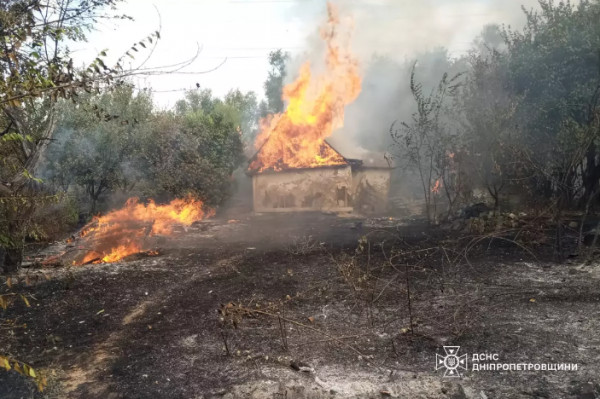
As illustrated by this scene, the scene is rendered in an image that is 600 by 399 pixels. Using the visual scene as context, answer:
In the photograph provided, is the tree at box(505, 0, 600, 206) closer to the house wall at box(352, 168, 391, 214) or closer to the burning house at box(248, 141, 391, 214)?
the burning house at box(248, 141, 391, 214)

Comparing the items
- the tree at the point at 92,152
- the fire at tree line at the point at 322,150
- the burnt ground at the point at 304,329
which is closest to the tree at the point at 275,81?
the fire at tree line at the point at 322,150

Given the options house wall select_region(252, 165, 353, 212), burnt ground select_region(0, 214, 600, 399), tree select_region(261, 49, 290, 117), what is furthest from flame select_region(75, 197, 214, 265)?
tree select_region(261, 49, 290, 117)

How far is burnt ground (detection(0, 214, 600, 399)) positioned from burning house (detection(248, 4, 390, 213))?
12032 millimetres

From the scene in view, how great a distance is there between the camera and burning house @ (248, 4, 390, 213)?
72.7 ft

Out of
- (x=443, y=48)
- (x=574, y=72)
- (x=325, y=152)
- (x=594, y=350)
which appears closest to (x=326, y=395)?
(x=594, y=350)

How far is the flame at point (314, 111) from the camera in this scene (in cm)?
2284

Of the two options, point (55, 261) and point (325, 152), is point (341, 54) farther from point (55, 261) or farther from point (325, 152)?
point (55, 261)

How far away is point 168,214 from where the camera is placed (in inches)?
763

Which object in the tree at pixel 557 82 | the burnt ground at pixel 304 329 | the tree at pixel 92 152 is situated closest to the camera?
the burnt ground at pixel 304 329

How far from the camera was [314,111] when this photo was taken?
2328cm

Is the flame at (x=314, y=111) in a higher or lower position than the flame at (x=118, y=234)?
higher

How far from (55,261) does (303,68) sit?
18.0 metres

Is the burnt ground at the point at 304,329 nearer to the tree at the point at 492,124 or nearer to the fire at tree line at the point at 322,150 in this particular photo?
the fire at tree line at the point at 322,150

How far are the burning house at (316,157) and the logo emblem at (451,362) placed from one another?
54.9ft
